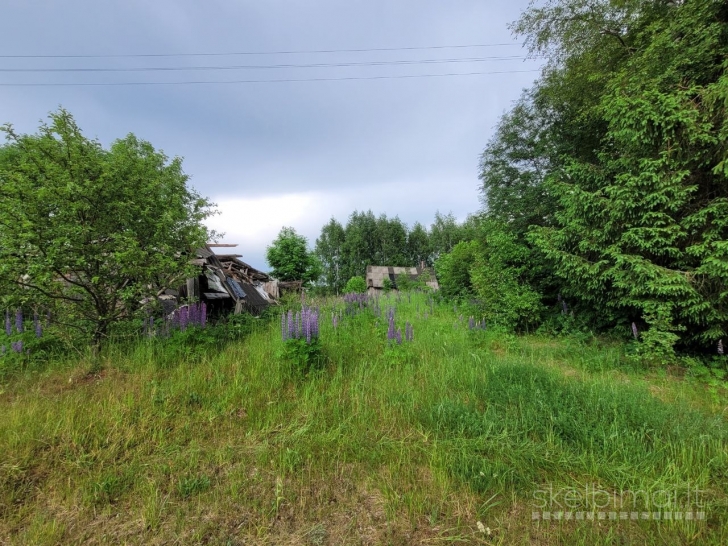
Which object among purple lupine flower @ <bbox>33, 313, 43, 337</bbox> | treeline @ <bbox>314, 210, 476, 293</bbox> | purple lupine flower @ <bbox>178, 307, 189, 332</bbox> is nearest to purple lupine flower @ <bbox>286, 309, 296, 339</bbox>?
purple lupine flower @ <bbox>178, 307, 189, 332</bbox>

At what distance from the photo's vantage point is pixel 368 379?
11.8 feet

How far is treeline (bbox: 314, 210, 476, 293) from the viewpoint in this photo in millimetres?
45719

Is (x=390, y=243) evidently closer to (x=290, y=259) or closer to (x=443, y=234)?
(x=443, y=234)

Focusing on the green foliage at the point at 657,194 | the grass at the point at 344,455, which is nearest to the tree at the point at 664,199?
the green foliage at the point at 657,194

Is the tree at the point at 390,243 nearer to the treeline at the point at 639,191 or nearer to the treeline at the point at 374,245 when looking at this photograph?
the treeline at the point at 374,245

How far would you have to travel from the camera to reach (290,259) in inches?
1225

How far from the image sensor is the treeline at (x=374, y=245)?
45.7m

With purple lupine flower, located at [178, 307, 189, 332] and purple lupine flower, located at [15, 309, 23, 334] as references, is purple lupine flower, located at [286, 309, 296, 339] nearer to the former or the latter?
purple lupine flower, located at [178, 307, 189, 332]

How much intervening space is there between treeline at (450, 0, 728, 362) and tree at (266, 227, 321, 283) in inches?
999

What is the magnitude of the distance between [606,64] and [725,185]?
436cm

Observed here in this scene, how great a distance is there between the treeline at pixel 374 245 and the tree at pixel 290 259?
42.8 feet

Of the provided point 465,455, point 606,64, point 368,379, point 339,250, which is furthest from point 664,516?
point 339,250

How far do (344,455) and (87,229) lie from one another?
4168 millimetres

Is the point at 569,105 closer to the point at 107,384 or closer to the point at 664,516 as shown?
the point at 664,516
